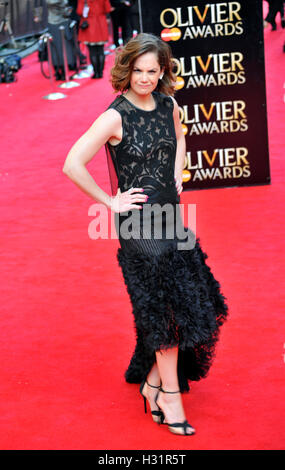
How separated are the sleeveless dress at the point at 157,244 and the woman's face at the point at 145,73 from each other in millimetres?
95

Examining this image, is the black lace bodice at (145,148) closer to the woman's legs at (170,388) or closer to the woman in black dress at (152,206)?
the woman in black dress at (152,206)

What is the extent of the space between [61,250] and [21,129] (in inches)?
181

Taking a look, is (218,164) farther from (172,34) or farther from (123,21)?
(123,21)

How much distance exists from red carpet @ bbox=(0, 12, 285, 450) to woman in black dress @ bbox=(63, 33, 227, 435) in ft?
0.98

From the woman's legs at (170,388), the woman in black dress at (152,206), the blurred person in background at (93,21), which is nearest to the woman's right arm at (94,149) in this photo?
the woman in black dress at (152,206)

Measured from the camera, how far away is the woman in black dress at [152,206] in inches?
122

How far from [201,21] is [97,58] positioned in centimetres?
653

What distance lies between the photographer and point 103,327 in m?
4.38

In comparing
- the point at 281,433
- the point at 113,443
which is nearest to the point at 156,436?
the point at 113,443

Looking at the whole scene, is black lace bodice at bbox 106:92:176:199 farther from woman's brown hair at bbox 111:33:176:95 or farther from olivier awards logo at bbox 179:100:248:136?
olivier awards logo at bbox 179:100:248:136

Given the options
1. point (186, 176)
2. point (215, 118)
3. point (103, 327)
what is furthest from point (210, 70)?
point (103, 327)

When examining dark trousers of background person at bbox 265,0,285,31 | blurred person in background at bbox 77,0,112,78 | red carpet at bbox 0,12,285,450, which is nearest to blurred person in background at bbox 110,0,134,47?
blurred person in background at bbox 77,0,112,78

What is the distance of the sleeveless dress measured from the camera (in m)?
3.14

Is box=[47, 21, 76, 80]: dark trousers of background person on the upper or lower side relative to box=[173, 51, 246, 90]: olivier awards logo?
lower
